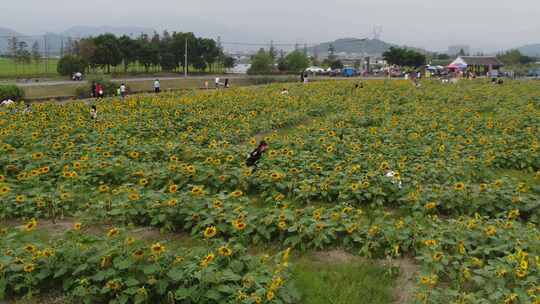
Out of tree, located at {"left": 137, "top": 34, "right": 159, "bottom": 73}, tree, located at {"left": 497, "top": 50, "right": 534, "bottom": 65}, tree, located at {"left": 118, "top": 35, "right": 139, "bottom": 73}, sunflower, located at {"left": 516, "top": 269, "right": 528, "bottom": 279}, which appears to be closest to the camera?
sunflower, located at {"left": 516, "top": 269, "right": 528, "bottom": 279}

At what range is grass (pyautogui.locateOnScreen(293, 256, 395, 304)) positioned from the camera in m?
4.45

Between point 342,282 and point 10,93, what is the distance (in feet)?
71.5

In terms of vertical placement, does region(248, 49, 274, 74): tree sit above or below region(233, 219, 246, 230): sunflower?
above

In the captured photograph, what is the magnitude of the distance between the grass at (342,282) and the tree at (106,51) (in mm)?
37708

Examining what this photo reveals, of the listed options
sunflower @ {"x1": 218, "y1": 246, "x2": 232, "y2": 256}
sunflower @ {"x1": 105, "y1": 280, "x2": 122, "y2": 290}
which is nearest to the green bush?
sunflower @ {"x1": 105, "y1": 280, "x2": 122, "y2": 290}

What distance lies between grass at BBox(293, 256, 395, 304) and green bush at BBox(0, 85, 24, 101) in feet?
68.9

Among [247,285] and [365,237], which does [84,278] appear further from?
[365,237]

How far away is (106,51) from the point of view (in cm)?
3928

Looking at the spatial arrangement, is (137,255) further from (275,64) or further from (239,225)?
(275,64)

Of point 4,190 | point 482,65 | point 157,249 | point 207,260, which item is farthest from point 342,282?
point 482,65

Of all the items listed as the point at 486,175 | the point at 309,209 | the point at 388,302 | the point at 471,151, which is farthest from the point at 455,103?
the point at 388,302

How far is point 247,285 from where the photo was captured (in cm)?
397

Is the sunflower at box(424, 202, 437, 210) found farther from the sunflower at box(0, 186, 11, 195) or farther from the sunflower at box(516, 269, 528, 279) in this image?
the sunflower at box(0, 186, 11, 195)

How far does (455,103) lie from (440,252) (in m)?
14.7
